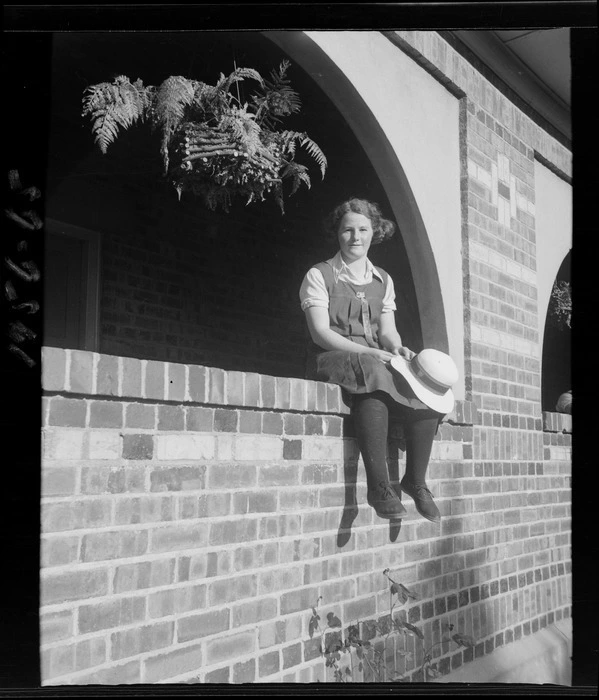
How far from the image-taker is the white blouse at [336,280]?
150 inches

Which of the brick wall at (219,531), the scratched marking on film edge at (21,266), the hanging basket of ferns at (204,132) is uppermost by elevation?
the hanging basket of ferns at (204,132)

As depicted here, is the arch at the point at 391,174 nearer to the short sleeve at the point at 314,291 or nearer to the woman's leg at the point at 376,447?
the short sleeve at the point at 314,291

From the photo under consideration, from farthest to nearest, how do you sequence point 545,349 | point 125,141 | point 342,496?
point 545,349, point 125,141, point 342,496

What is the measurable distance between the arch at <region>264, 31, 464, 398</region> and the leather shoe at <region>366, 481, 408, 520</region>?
35.1 inches

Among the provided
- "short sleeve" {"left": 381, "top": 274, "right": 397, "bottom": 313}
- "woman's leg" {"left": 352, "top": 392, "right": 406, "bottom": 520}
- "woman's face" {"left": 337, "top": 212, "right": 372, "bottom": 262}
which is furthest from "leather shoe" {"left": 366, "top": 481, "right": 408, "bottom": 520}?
"woman's face" {"left": 337, "top": 212, "right": 372, "bottom": 262}

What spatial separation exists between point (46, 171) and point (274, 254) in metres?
2.48

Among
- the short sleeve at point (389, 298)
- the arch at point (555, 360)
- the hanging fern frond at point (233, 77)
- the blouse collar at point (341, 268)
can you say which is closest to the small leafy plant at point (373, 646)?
the short sleeve at point (389, 298)

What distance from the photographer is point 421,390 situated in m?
3.91

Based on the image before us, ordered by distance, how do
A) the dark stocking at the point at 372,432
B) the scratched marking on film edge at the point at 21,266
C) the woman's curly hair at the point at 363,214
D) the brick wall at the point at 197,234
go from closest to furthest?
the scratched marking on film edge at the point at 21,266
the brick wall at the point at 197,234
the dark stocking at the point at 372,432
the woman's curly hair at the point at 363,214

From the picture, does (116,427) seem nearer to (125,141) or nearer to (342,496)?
(342,496)

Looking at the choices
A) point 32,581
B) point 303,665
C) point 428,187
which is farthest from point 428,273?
point 32,581

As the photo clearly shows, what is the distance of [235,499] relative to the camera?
3248 mm

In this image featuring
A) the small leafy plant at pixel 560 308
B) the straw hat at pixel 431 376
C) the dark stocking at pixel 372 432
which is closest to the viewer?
the dark stocking at pixel 372 432

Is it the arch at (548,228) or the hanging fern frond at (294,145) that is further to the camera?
the arch at (548,228)
